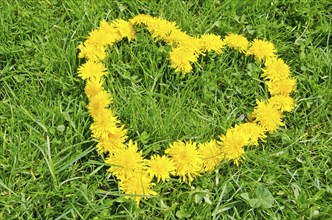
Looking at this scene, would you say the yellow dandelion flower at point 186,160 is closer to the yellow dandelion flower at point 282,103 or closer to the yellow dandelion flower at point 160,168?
the yellow dandelion flower at point 160,168

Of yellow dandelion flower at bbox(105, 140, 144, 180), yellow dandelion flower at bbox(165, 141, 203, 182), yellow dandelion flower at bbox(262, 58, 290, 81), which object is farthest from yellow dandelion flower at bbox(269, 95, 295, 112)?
yellow dandelion flower at bbox(105, 140, 144, 180)

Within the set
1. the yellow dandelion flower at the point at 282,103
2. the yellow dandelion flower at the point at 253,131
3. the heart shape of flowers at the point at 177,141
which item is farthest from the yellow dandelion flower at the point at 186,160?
the yellow dandelion flower at the point at 282,103

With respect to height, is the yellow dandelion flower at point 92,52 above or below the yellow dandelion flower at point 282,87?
below

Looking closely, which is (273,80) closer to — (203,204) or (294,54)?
(294,54)

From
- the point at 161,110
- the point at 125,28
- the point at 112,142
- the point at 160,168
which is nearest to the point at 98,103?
the point at 112,142

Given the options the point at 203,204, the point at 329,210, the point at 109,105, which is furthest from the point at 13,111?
Result: the point at 329,210
